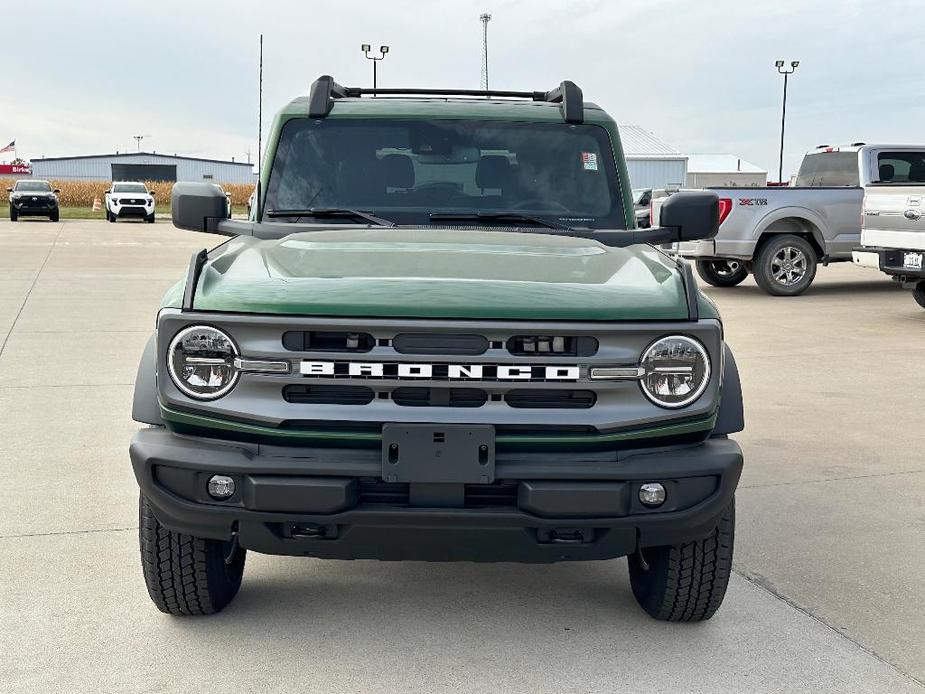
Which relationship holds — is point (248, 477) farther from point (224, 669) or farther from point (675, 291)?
point (675, 291)

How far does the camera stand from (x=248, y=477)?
3170 mm

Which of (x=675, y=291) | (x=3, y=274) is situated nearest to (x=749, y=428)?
(x=675, y=291)

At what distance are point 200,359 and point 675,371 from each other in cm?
139

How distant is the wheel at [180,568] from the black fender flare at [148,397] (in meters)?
0.29

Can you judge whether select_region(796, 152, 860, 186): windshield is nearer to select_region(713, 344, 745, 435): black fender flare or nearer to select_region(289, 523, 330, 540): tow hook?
select_region(713, 344, 745, 435): black fender flare

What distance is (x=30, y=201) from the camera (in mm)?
38094

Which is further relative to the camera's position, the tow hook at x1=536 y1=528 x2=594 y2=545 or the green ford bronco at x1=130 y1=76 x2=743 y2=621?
the tow hook at x1=536 y1=528 x2=594 y2=545

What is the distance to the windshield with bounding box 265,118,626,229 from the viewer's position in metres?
4.62

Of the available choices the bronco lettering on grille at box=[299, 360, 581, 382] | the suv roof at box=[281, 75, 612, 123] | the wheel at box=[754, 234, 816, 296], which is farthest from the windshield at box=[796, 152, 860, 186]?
the bronco lettering on grille at box=[299, 360, 581, 382]

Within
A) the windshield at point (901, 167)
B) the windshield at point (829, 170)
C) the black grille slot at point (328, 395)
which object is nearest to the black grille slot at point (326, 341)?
the black grille slot at point (328, 395)

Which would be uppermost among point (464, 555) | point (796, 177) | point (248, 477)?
point (796, 177)

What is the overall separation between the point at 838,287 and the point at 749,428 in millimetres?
10527

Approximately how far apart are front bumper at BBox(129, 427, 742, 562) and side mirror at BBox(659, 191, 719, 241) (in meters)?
1.37

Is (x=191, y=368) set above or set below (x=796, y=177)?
below
